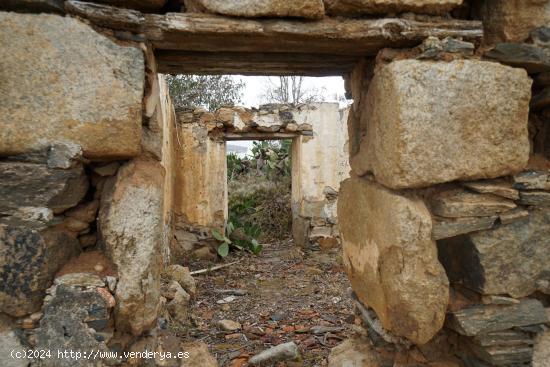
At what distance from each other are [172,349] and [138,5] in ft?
5.10

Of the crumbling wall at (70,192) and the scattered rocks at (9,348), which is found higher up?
the crumbling wall at (70,192)

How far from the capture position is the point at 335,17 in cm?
161

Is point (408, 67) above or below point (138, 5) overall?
below

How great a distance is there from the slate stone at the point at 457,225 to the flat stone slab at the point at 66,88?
1.27 meters

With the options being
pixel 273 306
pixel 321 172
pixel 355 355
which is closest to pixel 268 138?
pixel 321 172

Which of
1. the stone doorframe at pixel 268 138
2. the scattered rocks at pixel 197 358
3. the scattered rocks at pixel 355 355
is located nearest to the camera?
the scattered rocks at pixel 197 358

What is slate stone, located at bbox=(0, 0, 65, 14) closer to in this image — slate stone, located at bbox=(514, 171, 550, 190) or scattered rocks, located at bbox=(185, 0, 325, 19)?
scattered rocks, located at bbox=(185, 0, 325, 19)

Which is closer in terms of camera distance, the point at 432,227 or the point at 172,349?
the point at 432,227

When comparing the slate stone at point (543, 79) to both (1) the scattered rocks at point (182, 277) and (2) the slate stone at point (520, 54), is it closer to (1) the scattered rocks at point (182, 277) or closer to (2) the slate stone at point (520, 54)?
(2) the slate stone at point (520, 54)

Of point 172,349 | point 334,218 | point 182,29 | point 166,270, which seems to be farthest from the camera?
point 334,218

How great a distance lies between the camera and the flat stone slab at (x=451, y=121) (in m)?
1.50

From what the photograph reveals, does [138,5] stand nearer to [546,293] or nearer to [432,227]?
[432,227]

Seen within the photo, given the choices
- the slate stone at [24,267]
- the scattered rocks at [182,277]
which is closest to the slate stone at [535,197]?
the slate stone at [24,267]

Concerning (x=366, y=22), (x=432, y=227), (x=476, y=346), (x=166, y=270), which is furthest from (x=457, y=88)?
(x=166, y=270)
